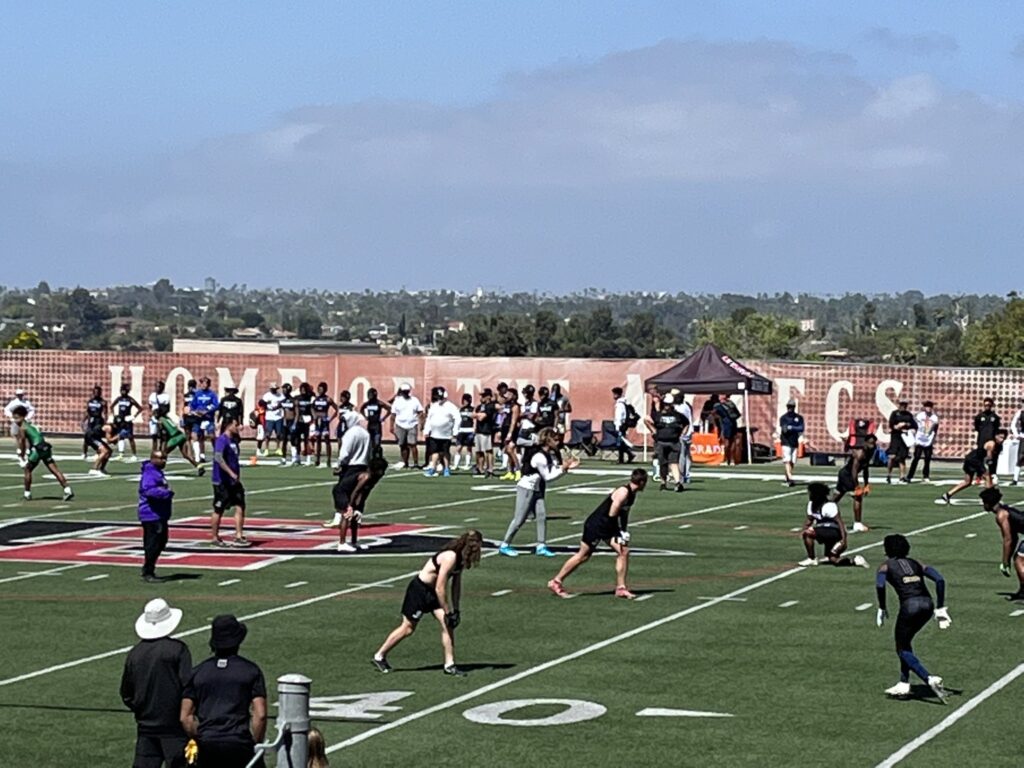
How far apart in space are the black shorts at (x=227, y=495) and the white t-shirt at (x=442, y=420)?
50.2 feet

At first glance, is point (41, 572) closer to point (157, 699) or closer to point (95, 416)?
point (157, 699)

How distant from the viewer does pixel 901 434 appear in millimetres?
42344

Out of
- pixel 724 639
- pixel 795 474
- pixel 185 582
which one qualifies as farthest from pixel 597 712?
pixel 795 474

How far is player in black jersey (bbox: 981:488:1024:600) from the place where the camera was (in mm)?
22531

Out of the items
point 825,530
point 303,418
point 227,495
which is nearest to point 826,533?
point 825,530

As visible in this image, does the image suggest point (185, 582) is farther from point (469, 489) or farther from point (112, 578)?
point (469, 489)

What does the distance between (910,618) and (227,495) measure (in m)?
12.3

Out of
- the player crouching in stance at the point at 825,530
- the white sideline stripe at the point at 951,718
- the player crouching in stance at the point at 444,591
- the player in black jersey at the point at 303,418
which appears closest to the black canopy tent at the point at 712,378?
the player in black jersey at the point at 303,418

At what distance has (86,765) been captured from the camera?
1475 centimetres

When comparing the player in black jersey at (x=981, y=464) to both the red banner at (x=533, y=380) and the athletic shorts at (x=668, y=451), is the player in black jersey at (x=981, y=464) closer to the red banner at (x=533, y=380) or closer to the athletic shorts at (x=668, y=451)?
the athletic shorts at (x=668, y=451)

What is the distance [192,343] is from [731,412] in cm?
8018

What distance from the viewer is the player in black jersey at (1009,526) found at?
2253 cm

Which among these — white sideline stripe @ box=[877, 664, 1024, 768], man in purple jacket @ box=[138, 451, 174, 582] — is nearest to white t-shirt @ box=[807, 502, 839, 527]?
white sideline stripe @ box=[877, 664, 1024, 768]

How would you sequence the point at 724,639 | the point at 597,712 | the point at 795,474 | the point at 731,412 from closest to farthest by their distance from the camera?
1. the point at 597,712
2. the point at 724,639
3. the point at 795,474
4. the point at 731,412
